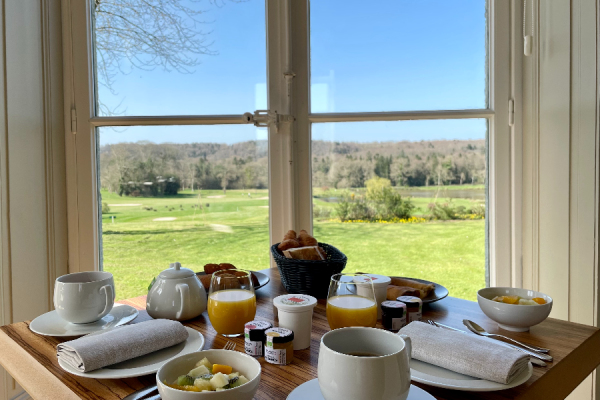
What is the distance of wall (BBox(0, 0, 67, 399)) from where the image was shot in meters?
1.69

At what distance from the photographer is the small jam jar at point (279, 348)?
0.76 m

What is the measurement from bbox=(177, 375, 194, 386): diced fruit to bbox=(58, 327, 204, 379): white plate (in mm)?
134

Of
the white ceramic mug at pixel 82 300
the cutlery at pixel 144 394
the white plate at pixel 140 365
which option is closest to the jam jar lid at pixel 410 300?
the white plate at pixel 140 365

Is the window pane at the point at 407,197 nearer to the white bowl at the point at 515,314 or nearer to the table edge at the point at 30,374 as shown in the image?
the white bowl at the point at 515,314

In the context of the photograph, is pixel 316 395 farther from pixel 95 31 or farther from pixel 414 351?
pixel 95 31

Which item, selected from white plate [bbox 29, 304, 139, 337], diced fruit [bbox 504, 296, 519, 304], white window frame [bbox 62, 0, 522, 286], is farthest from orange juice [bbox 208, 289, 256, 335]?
white window frame [bbox 62, 0, 522, 286]

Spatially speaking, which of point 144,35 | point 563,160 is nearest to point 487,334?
point 563,160

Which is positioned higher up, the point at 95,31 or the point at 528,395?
the point at 95,31

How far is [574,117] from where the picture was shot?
168 centimetres

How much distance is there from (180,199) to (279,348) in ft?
4.94

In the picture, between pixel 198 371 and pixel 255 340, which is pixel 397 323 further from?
pixel 198 371

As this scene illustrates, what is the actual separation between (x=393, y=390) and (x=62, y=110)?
207cm

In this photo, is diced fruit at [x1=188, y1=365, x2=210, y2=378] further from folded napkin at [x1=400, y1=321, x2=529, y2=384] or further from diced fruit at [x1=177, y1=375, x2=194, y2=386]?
folded napkin at [x1=400, y1=321, x2=529, y2=384]

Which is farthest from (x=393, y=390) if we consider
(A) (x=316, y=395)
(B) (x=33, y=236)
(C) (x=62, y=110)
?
(C) (x=62, y=110)
